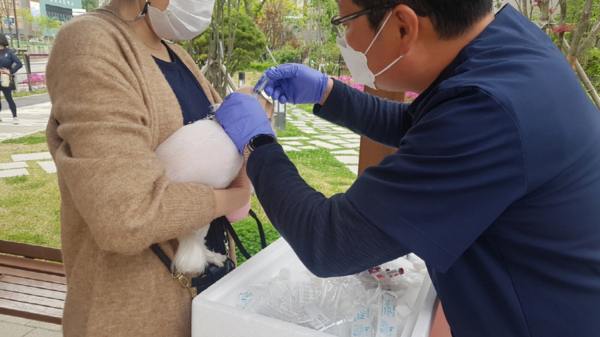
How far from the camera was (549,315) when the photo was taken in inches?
34.8

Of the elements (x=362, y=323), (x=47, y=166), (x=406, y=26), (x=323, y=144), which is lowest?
(x=47, y=166)

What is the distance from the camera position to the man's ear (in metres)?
0.94

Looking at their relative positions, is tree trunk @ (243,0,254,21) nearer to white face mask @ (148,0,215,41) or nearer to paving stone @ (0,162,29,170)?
white face mask @ (148,0,215,41)

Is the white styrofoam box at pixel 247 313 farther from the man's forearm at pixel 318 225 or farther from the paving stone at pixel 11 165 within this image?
the paving stone at pixel 11 165

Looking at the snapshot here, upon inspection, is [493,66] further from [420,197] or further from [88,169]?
[88,169]

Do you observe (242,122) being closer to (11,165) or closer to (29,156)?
(11,165)

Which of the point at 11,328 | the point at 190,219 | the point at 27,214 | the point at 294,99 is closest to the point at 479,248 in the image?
the point at 190,219

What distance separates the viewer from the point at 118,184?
3.09ft

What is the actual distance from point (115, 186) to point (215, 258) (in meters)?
0.44

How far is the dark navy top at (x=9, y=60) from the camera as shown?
6.50 meters

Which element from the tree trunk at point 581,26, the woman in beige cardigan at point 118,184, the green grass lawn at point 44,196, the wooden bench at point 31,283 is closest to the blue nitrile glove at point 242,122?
the woman in beige cardigan at point 118,184

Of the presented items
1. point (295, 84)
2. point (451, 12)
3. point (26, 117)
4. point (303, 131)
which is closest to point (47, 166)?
point (26, 117)

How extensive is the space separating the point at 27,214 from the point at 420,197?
4.43 m

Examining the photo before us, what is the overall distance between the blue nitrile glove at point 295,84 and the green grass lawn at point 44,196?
1.82 m
